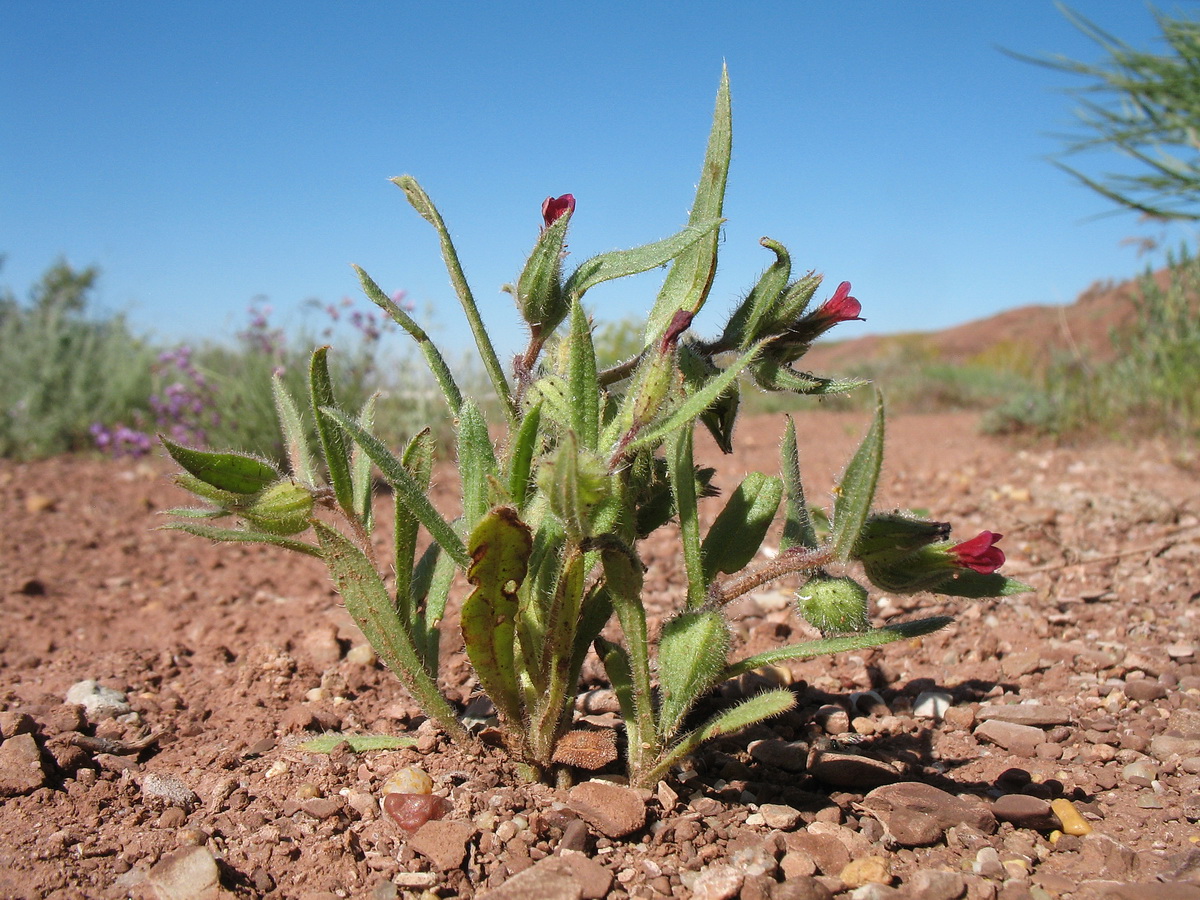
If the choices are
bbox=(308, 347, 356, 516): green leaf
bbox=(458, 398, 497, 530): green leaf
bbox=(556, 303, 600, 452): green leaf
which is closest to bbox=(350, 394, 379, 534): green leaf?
bbox=(308, 347, 356, 516): green leaf

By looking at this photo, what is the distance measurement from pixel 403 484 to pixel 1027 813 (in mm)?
1241

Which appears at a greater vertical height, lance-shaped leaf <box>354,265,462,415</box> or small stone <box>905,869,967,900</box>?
lance-shaped leaf <box>354,265,462,415</box>

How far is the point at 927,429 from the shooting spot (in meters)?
7.98

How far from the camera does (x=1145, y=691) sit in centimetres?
213

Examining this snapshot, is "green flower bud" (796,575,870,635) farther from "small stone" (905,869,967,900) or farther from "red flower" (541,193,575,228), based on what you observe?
"red flower" (541,193,575,228)

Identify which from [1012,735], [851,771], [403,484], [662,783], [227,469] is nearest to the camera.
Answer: [403,484]

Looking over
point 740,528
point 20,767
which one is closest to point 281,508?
point 20,767

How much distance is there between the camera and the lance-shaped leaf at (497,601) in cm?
138

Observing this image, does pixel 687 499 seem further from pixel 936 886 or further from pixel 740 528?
pixel 936 886

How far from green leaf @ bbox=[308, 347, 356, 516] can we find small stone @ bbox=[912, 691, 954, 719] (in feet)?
4.67

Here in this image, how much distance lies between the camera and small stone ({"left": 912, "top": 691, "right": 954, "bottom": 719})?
7.00ft

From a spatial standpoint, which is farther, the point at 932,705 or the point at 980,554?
the point at 932,705

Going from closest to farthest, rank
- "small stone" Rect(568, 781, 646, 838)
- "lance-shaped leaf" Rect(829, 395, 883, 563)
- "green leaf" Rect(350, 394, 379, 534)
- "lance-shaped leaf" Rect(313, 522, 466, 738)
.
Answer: "lance-shaped leaf" Rect(829, 395, 883, 563), "small stone" Rect(568, 781, 646, 838), "lance-shaped leaf" Rect(313, 522, 466, 738), "green leaf" Rect(350, 394, 379, 534)

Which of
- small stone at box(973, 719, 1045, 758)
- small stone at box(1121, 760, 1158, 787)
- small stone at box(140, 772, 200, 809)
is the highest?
small stone at box(140, 772, 200, 809)
